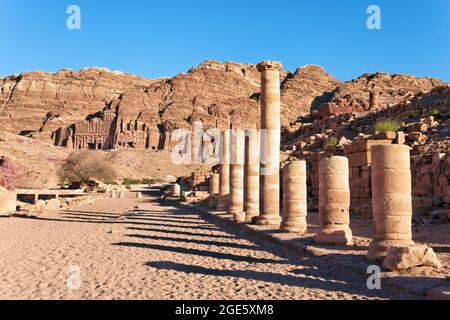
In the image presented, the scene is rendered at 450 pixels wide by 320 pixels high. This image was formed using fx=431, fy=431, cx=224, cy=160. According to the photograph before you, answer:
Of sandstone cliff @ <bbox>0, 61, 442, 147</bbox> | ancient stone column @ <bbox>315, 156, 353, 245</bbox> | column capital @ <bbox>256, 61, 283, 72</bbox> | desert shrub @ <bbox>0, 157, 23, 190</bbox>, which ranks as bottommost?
ancient stone column @ <bbox>315, 156, 353, 245</bbox>

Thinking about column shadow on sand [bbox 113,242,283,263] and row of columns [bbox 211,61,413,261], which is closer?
row of columns [bbox 211,61,413,261]

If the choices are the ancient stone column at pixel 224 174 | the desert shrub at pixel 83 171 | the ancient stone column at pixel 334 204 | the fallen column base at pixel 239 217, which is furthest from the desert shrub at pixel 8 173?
the ancient stone column at pixel 334 204

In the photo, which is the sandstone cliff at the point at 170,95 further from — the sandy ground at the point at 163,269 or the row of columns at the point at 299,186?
the sandy ground at the point at 163,269

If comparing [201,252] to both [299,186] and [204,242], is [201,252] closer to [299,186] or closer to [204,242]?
[204,242]

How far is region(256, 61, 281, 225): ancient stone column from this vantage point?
13.7 m

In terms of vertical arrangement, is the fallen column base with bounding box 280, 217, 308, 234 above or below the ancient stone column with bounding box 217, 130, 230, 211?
below

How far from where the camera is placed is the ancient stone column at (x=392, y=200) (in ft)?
25.5

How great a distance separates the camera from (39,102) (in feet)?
414

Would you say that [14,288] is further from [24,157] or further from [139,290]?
[24,157]

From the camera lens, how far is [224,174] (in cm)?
2102

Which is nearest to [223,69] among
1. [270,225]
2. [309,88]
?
[309,88]

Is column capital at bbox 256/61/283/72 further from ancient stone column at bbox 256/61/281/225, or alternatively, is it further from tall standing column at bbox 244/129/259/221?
tall standing column at bbox 244/129/259/221

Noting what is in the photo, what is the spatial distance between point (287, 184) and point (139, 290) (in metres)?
6.68

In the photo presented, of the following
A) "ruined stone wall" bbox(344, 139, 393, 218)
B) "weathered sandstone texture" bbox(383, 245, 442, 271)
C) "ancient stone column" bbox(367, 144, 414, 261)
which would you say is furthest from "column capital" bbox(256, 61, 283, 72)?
"weathered sandstone texture" bbox(383, 245, 442, 271)
